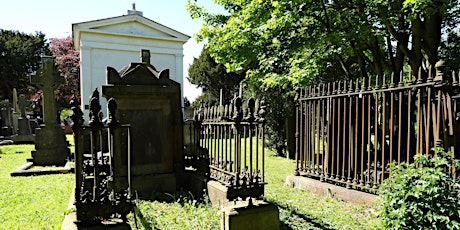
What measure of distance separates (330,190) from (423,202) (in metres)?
2.61

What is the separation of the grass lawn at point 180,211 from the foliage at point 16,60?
36975mm

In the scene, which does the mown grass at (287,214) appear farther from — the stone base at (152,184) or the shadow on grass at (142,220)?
the stone base at (152,184)

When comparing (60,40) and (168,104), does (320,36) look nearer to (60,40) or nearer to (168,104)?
(168,104)

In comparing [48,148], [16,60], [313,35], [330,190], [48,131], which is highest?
[16,60]

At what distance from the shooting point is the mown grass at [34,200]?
430 centimetres

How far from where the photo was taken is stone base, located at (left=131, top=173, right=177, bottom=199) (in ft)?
18.5

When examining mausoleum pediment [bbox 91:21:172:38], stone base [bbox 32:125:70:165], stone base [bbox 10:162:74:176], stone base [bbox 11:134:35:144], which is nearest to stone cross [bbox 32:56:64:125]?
stone base [bbox 32:125:70:165]

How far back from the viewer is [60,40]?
33344 millimetres

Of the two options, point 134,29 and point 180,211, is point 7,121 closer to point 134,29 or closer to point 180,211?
point 134,29

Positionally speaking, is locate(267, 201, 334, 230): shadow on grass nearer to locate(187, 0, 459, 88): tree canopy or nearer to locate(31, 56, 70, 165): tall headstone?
locate(187, 0, 459, 88): tree canopy

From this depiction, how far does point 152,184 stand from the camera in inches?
228

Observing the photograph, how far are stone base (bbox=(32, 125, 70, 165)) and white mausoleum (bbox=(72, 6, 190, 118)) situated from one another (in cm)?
1018

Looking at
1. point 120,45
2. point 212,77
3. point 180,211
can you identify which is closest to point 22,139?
point 120,45

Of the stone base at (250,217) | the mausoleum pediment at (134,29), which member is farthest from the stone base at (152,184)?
the mausoleum pediment at (134,29)
